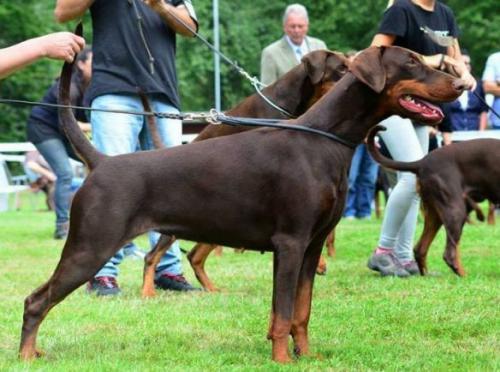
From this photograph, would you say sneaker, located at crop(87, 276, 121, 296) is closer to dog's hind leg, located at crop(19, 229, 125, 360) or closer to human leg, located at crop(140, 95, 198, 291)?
human leg, located at crop(140, 95, 198, 291)

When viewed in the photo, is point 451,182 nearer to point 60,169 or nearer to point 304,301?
point 304,301

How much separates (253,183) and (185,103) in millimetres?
33320

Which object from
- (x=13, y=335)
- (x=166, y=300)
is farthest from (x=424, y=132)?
(x=13, y=335)

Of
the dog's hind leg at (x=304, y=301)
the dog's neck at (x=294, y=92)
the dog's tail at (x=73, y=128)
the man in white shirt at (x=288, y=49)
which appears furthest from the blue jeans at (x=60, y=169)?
the dog's hind leg at (x=304, y=301)

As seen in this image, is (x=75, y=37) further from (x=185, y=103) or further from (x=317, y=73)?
(x=185, y=103)

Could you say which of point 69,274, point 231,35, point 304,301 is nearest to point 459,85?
point 304,301

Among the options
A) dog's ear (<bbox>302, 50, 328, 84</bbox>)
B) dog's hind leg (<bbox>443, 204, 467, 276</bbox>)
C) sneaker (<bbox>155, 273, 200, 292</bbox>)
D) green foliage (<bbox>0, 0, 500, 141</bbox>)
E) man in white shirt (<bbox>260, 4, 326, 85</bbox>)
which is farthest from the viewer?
green foliage (<bbox>0, 0, 500, 141</bbox>)

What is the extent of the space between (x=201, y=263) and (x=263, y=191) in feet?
9.30

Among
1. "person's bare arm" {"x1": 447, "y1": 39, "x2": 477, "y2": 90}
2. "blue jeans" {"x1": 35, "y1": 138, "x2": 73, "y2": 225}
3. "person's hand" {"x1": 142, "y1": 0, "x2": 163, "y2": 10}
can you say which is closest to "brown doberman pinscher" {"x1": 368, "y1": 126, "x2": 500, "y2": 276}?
"person's bare arm" {"x1": 447, "y1": 39, "x2": 477, "y2": 90}

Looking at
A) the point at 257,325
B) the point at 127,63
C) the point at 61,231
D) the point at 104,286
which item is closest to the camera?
the point at 257,325

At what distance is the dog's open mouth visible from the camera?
460cm

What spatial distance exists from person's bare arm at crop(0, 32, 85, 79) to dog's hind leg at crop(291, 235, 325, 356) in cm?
151

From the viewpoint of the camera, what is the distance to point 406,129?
748cm

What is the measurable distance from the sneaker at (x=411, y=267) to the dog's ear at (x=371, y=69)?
3.51m
